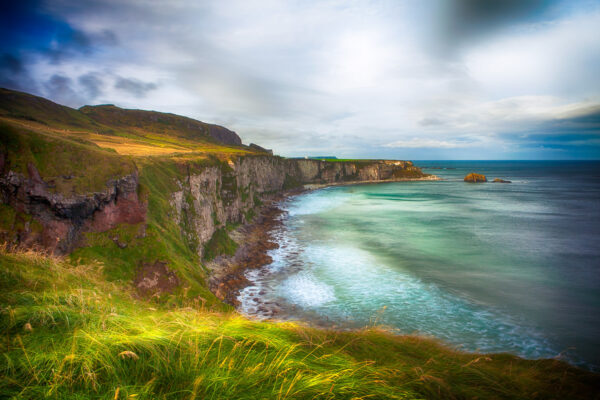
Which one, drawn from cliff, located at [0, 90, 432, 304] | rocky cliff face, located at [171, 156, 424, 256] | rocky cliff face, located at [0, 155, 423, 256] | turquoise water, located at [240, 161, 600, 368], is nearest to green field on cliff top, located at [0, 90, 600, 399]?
turquoise water, located at [240, 161, 600, 368]

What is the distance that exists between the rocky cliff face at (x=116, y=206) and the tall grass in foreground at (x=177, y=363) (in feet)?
33.5

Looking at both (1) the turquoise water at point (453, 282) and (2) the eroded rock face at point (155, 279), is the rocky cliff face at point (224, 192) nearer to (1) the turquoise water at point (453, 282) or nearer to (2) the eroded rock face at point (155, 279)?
(1) the turquoise water at point (453, 282)

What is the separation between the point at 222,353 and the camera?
147 inches

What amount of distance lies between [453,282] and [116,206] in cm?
2531

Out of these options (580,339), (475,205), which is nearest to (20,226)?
(580,339)

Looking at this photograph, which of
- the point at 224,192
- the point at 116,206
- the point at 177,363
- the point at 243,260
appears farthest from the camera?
the point at 224,192

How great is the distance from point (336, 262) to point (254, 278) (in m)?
8.69

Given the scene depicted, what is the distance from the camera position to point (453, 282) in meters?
23.2

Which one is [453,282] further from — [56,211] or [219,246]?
[56,211]

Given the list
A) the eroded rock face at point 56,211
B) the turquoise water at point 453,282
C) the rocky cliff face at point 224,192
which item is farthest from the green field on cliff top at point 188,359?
the rocky cliff face at point 224,192

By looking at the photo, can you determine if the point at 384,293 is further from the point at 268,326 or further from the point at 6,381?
the point at 6,381

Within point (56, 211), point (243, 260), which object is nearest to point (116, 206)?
point (56, 211)

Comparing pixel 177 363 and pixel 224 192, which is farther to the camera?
pixel 224 192

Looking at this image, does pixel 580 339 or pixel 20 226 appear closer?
pixel 20 226
